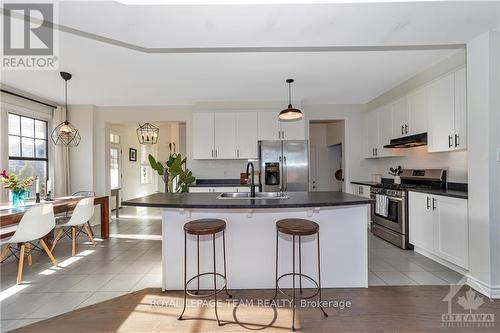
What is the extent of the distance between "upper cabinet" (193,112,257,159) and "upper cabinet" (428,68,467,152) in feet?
9.58

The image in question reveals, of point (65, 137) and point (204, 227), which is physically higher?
point (65, 137)

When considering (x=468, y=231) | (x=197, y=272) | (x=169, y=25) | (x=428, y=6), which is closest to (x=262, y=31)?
(x=169, y=25)

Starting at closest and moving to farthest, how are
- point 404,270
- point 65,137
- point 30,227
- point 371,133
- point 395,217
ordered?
point 30,227
point 404,270
point 395,217
point 65,137
point 371,133

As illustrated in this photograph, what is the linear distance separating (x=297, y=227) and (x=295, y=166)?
2837 millimetres

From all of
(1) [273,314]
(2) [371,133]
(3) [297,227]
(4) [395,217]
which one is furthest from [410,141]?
(1) [273,314]

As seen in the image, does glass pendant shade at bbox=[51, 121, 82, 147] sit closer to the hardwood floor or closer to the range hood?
the hardwood floor

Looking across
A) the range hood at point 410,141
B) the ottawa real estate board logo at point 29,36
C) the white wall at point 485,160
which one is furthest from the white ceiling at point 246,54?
the range hood at point 410,141

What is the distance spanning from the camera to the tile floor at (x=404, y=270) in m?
2.65

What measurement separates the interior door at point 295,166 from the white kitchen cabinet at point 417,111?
176cm

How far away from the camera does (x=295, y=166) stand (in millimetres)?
4816

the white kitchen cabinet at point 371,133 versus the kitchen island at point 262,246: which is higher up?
the white kitchen cabinet at point 371,133

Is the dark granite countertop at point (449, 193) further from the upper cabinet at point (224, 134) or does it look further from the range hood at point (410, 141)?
the upper cabinet at point (224, 134)

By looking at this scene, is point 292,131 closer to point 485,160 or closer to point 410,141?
point 410,141

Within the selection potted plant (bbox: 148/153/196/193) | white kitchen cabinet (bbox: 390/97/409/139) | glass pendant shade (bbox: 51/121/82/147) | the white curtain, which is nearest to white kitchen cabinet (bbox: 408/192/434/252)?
white kitchen cabinet (bbox: 390/97/409/139)
